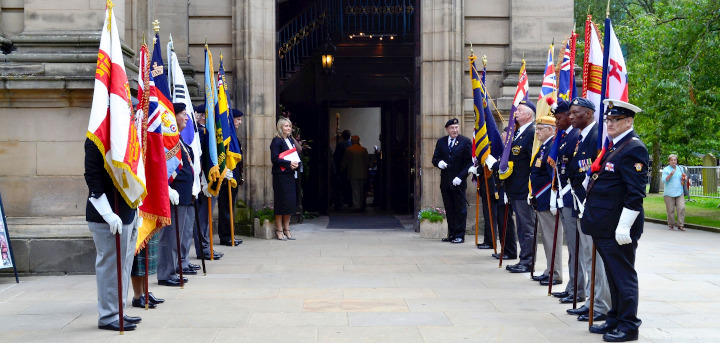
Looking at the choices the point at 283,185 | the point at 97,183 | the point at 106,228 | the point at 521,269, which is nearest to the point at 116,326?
the point at 106,228

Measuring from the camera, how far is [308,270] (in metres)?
10.1

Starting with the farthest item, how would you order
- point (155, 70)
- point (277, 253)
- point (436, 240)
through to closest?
1. point (436, 240)
2. point (277, 253)
3. point (155, 70)

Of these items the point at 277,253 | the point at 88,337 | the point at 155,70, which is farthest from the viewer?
the point at 277,253

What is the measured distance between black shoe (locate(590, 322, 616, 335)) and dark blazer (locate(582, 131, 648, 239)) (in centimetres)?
75

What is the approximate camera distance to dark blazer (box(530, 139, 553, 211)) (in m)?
8.62

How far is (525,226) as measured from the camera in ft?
32.9

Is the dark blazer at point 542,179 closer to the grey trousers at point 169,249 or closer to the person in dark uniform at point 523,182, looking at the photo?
the person in dark uniform at point 523,182

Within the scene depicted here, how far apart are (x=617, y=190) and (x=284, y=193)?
8.05m

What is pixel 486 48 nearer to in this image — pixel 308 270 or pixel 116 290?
pixel 308 270

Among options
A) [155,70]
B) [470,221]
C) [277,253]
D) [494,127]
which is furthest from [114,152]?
[470,221]

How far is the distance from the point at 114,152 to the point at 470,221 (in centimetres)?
904

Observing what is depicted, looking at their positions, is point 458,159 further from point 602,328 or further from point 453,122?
point 602,328

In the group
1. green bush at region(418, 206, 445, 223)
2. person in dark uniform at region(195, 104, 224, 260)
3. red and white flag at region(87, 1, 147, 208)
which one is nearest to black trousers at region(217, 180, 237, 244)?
person in dark uniform at region(195, 104, 224, 260)

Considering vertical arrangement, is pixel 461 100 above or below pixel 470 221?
above
